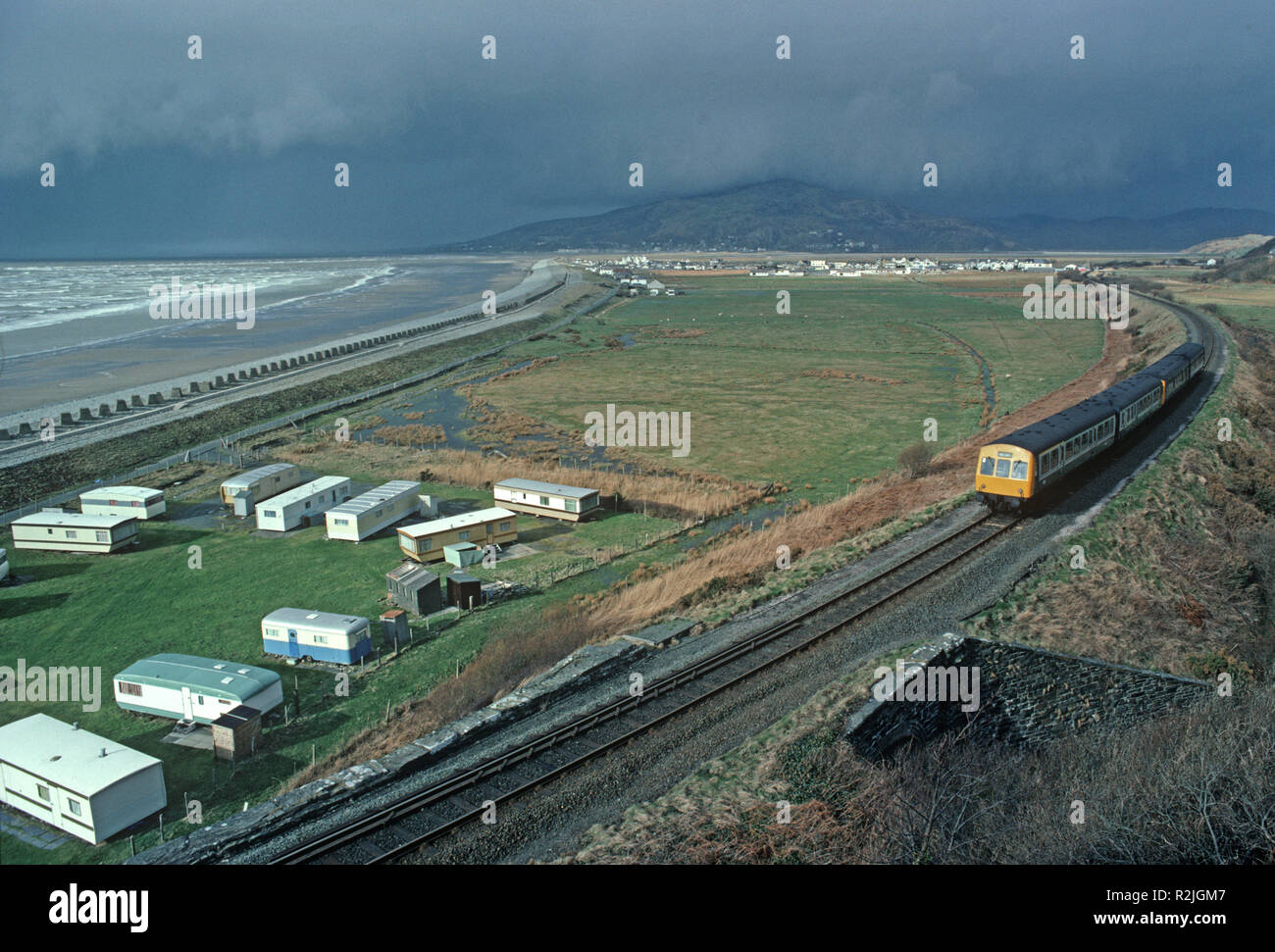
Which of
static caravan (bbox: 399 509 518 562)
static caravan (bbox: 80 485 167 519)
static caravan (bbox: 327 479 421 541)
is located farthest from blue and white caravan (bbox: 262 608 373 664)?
static caravan (bbox: 80 485 167 519)

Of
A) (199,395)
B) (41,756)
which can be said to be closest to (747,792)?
(41,756)

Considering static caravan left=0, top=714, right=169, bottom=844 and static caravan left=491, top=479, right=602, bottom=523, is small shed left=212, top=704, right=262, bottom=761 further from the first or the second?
static caravan left=491, top=479, right=602, bottom=523

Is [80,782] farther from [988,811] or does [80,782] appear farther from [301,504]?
[301,504]

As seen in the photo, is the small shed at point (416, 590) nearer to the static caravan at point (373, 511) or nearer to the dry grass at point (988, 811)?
the static caravan at point (373, 511)

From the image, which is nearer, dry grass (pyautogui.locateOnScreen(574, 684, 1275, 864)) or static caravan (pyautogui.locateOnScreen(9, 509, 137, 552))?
dry grass (pyautogui.locateOnScreen(574, 684, 1275, 864))

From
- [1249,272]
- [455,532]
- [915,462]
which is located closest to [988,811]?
[455,532]

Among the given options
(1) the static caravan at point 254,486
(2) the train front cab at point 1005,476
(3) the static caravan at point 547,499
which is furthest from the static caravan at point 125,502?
(2) the train front cab at point 1005,476
